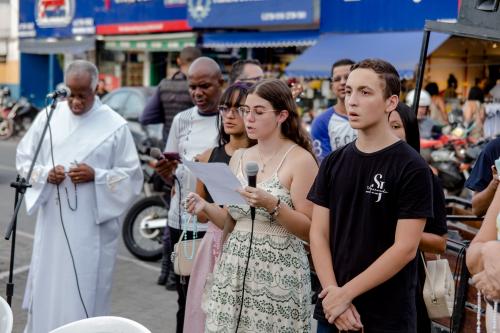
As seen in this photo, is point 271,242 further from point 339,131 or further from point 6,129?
point 6,129

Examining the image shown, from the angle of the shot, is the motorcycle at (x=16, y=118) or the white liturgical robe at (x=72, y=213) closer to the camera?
the white liturgical robe at (x=72, y=213)

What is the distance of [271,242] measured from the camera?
4094 millimetres

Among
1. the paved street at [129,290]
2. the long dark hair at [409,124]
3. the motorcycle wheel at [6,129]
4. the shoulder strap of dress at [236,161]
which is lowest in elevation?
the motorcycle wheel at [6,129]

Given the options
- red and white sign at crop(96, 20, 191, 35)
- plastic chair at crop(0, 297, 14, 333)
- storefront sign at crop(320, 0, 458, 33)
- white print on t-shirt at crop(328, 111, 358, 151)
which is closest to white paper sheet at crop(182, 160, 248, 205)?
plastic chair at crop(0, 297, 14, 333)

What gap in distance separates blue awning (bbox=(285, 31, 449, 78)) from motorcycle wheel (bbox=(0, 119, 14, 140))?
9.49m

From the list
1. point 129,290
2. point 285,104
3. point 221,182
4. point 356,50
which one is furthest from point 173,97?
point 356,50

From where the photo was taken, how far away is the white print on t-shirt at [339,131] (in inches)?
255

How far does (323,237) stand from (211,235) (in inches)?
51.8

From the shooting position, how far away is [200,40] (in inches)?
851

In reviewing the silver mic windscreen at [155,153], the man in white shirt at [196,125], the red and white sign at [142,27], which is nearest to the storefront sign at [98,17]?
the red and white sign at [142,27]

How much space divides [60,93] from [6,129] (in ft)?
62.8

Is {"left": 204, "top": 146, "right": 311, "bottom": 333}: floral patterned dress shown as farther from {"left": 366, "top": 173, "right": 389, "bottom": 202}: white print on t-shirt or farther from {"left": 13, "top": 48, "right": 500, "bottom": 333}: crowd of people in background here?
{"left": 366, "top": 173, "right": 389, "bottom": 202}: white print on t-shirt

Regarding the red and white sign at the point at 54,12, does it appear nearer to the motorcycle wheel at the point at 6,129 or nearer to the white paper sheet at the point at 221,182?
the motorcycle wheel at the point at 6,129

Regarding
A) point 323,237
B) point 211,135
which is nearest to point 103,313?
point 211,135
